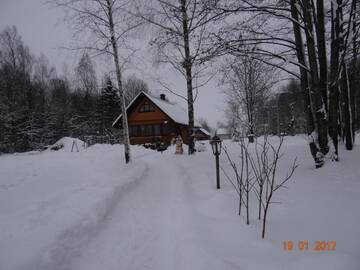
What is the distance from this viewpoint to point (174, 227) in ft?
9.44

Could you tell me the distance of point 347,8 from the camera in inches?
219

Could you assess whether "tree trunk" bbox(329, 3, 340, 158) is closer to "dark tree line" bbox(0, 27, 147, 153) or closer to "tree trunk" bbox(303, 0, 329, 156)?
"tree trunk" bbox(303, 0, 329, 156)

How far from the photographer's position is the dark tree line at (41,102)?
2014cm

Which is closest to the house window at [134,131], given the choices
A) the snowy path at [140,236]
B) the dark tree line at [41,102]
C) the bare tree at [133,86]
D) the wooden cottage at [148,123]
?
the wooden cottage at [148,123]

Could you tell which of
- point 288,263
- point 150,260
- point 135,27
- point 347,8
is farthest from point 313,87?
point 135,27

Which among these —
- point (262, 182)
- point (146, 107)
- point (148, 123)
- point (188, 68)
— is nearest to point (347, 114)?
point (262, 182)

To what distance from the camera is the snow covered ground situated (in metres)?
1.97

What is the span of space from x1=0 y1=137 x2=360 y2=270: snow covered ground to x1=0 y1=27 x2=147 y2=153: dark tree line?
534 inches

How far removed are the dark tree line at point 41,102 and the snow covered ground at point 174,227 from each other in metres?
13.6

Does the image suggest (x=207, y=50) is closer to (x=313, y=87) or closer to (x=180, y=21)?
(x=313, y=87)

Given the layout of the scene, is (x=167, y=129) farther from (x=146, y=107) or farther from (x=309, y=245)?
(x=309, y=245)

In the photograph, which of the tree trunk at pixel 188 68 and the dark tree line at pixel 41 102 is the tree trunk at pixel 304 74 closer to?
the tree trunk at pixel 188 68

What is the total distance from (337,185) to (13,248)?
5.02 metres

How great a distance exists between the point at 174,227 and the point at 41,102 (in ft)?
97.8
